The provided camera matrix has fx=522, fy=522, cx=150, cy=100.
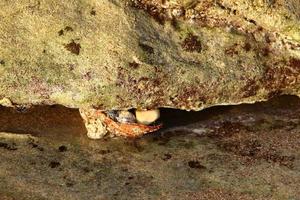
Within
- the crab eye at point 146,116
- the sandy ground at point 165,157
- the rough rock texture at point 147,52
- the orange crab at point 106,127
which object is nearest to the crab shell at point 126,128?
the orange crab at point 106,127

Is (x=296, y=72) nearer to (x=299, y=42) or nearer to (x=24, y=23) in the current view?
(x=299, y=42)

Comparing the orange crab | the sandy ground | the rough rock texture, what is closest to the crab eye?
the orange crab

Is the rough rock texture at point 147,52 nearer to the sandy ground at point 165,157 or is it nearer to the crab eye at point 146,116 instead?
the crab eye at point 146,116

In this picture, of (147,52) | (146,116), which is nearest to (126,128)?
(146,116)

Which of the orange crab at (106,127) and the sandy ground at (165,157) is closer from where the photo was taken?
the sandy ground at (165,157)

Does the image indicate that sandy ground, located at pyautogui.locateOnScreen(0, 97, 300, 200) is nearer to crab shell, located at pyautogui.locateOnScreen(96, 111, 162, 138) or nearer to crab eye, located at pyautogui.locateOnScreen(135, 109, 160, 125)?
crab shell, located at pyautogui.locateOnScreen(96, 111, 162, 138)

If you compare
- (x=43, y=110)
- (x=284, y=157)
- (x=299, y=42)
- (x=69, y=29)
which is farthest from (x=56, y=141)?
(x=299, y=42)

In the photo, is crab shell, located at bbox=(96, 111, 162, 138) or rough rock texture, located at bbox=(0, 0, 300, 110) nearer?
rough rock texture, located at bbox=(0, 0, 300, 110)

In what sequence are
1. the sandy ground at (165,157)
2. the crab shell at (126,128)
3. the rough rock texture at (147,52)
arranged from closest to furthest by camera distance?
the sandy ground at (165,157)
the rough rock texture at (147,52)
the crab shell at (126,128)
